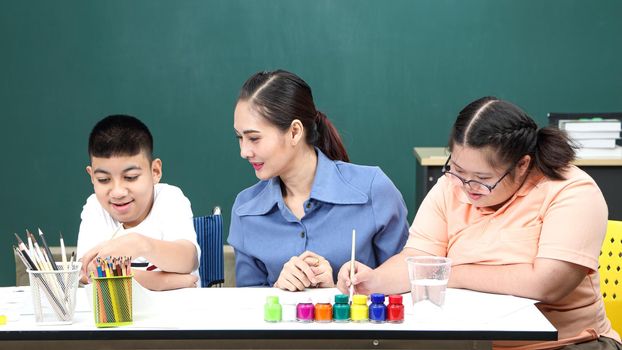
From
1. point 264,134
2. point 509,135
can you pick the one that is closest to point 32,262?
point 264,134

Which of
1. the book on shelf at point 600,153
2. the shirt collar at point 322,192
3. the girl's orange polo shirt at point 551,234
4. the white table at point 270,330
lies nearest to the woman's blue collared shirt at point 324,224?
the shirt collar at point 322,192

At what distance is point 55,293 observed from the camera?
184 centimetres

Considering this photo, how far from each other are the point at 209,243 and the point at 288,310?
0.88m

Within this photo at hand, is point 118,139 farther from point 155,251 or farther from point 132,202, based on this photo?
point 155,251

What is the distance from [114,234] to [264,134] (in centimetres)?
47

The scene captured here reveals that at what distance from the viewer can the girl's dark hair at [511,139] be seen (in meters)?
2.12

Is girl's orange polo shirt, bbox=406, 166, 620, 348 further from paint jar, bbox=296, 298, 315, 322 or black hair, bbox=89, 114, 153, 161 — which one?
black hair, bbox=89, 114, 153, 161

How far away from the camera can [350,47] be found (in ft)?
16.6

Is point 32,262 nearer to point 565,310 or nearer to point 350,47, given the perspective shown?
point 565,310

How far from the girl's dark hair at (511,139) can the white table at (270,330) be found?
36 centimetres

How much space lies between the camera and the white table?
173 cm

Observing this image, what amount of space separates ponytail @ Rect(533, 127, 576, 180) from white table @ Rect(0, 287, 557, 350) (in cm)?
35

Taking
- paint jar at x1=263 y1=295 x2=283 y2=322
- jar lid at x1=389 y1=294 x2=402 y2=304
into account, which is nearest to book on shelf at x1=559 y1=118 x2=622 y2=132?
jar lid at x1=389 y1=294 x2=402 y2=304

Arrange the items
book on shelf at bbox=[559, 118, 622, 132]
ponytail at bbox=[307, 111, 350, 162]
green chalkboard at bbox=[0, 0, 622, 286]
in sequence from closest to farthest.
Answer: ponytail at bbox=[307, 111, 350, 162]
book on shelf at bbox=[559, 118, 622, 132]
green chalkboard at bbox=[0, 0, 622, 286]
